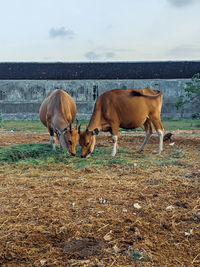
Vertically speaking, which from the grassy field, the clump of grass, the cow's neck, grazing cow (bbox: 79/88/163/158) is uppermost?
grazing cow (bbox: 79/88/163/158)

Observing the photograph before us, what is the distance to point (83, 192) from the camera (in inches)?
175

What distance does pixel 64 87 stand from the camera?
23047 mm

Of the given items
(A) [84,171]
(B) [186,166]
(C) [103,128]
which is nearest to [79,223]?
(A) [84,171]

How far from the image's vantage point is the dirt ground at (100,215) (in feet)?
8.73

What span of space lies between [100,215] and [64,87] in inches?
800

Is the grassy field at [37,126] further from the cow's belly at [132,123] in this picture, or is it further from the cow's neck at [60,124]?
the cow's belly at [132,123]

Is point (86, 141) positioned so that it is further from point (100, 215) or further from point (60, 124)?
point (100, 215)

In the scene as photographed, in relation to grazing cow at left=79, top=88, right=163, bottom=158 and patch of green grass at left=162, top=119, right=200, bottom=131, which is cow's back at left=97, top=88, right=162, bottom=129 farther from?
patch of green grass at left=162, top=119, right=200, bottom=131

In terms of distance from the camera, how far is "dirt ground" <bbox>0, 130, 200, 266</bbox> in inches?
105

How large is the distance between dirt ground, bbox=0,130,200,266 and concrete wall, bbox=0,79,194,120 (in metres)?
17.0

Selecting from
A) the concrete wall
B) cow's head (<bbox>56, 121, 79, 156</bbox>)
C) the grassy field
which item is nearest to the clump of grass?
cow's head (<bbox>56, 121, 79, 156</bbox>)

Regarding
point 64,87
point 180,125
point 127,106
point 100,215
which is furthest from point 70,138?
point 64,87

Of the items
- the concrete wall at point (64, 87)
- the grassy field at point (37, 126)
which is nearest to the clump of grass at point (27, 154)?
the grassy field at point (37, 126)

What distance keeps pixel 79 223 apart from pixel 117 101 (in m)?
4.67
